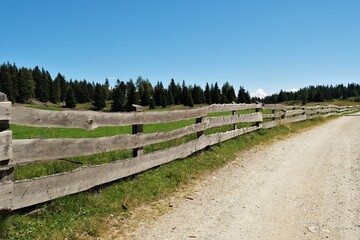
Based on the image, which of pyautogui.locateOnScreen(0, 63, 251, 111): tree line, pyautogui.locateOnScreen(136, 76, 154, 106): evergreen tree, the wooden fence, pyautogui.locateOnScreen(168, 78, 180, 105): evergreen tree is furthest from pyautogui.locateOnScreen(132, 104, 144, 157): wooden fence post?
pyautogui.locateOnScreen(136, 76, 154, 106): evergreen tree

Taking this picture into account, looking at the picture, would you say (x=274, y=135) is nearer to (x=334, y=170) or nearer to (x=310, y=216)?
(x=334, y=170)

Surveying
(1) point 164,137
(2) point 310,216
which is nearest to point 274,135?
(1) point 164,137

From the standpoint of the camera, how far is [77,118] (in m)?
5.19

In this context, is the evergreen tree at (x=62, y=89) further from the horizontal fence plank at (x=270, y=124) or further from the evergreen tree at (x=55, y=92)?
the horizontal fence plank at (x=270, y=124)

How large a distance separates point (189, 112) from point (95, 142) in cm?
397

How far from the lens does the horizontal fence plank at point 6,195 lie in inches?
150

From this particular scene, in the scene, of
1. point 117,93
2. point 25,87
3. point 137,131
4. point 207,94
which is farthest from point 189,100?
point 137,131

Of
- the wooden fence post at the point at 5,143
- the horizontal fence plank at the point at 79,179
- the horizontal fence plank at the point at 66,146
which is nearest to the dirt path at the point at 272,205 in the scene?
the horizontal fence plank at the point at 79,179

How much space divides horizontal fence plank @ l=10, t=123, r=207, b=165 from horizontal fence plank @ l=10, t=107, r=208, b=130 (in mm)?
281

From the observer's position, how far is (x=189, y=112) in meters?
8.89

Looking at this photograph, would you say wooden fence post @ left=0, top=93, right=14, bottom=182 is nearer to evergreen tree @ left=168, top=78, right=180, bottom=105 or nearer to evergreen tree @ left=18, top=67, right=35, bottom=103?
evergreen tree @ left=18, top=67, right=35, bottom=103

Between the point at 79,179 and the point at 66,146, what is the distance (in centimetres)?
60

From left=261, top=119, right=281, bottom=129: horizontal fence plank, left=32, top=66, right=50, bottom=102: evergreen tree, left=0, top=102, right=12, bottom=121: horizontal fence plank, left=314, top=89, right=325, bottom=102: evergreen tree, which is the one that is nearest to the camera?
left=0, top=102, right=12, bottom=121: horizontal fence plank

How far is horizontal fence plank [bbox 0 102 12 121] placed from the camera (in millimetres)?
3932
